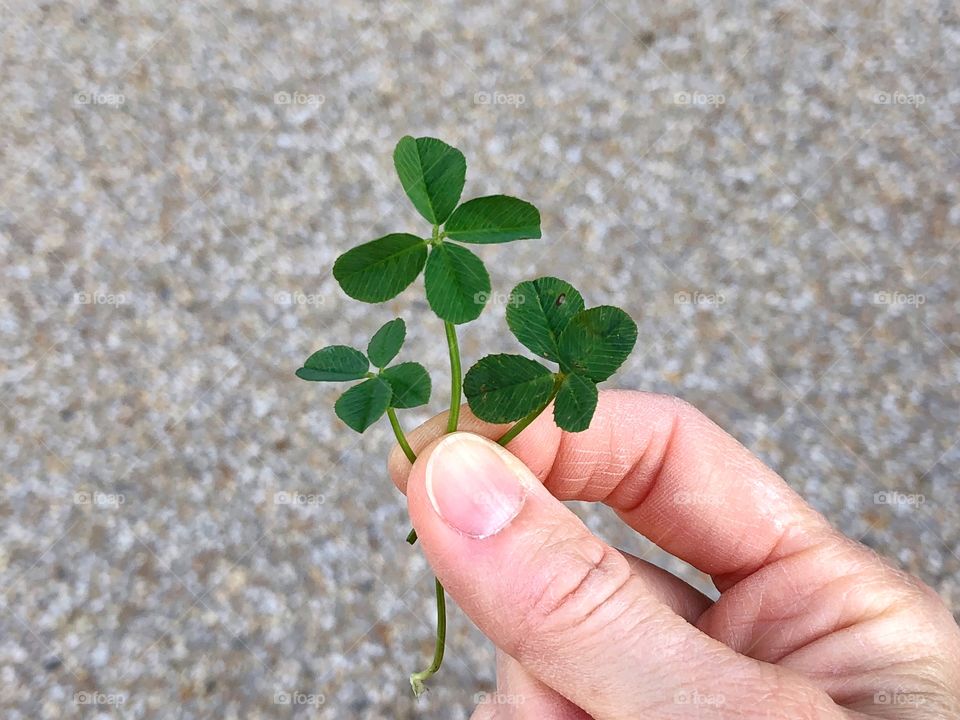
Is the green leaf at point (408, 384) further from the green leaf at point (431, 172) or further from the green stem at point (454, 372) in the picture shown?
the green leaf at point (431, 172)

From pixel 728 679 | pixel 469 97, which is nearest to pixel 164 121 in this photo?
pixel 469 97

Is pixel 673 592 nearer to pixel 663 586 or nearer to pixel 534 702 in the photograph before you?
pixel 663 586

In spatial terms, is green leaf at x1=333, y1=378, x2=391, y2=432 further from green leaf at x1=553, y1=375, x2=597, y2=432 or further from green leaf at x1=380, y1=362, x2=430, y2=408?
green leaf at x1=553, y1=375, x2=597, y2=432

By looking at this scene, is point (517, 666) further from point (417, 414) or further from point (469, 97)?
point (469, 97)

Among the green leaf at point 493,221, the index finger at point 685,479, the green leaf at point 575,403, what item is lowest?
the index finger at point 685,479

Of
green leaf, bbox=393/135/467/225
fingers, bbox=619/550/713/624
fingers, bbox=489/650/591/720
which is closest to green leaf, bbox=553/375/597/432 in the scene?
green leaf, bbox=393/135/467/225

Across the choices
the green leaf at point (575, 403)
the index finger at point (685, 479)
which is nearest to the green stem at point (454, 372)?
the green leaf at point (575, 403)
